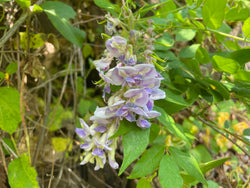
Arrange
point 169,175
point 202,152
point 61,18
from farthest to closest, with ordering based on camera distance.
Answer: point 202,152, point 61,18, point 169,175

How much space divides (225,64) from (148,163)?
40 cm

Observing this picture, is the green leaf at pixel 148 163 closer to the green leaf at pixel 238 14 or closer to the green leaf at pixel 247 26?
the green leaf at pixel 247 26

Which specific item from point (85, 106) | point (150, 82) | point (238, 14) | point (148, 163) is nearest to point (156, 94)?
point (150, 82)

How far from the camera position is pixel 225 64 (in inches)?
30.7

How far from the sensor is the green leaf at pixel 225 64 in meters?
0.76

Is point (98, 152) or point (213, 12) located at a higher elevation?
point (213, 12)

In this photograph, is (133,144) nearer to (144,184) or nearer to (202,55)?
(144,184)

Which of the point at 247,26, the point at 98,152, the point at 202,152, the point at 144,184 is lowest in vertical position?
the point at 202,152

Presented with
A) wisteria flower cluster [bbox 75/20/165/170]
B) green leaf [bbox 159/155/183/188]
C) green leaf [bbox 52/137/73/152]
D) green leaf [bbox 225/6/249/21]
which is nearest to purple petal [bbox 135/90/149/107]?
wisteria flower cluster [bbox 75/20/165/170]

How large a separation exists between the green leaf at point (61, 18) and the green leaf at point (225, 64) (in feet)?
1.92

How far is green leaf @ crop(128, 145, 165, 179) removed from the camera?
749mm

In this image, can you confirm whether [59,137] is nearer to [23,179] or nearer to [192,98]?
[23,179]

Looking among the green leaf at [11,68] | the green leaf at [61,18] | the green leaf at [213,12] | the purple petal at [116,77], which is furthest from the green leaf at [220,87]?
the green leaf at [11,68]

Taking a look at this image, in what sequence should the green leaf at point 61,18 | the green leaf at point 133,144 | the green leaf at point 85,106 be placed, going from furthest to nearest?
the green leaf at point 85,106 → the green leaf at point 61,18 → the green leaf at point 133,144
